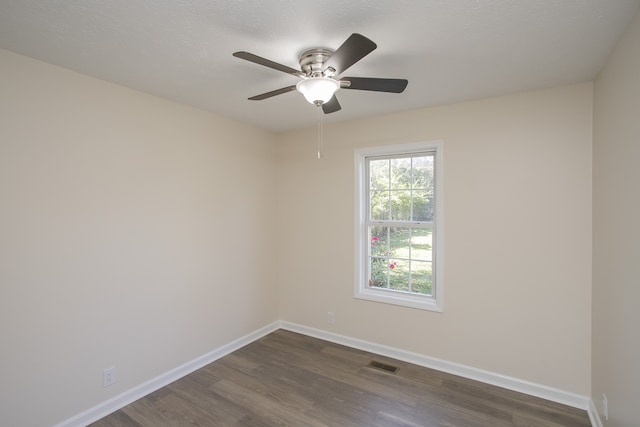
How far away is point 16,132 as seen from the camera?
188 cm

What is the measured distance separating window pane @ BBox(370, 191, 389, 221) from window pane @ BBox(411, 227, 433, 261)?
0.36m

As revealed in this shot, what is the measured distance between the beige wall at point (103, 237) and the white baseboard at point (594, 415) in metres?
3.14

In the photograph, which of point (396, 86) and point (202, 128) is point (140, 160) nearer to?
point (202, 128)

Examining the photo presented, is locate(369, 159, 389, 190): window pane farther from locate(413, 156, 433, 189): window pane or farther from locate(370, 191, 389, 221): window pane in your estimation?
locate(413, 156, 433, 189): window pane

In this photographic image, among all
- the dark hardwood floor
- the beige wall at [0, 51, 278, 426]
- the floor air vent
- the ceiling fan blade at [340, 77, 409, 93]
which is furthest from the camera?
the floor air vent

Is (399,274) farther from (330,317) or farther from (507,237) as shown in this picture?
(507,237)

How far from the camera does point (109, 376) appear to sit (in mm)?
2316

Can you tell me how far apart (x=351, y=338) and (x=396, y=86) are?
271 cm

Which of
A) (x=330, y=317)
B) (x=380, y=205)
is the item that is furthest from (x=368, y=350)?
(x=380, y=205)

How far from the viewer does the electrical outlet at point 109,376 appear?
7.50 ft

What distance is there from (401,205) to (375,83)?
5.49 ft

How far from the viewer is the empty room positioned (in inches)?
64.6

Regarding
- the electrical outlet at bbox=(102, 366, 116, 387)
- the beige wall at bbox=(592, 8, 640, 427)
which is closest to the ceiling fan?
the beige wall at bbox=(592, 8, 640, 427)

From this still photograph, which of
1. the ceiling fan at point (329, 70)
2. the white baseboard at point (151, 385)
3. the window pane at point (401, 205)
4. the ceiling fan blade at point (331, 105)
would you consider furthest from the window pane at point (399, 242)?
the white baseboard at point (151, 385)
